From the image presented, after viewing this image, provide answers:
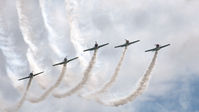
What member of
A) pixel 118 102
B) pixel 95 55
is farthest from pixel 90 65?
pixel 118 102

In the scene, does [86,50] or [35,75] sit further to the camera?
[35,75]

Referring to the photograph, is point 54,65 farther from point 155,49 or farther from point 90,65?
point 155,49

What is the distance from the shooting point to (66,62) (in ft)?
464

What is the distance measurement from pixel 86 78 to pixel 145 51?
681 inches

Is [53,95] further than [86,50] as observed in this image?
Yes

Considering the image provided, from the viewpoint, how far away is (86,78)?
14000 centimetres

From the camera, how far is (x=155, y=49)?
140 metres

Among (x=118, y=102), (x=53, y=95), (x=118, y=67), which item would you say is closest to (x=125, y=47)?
(x=118, y=67)

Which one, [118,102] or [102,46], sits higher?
[102,46]

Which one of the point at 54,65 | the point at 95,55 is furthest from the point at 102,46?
the point at 54,65

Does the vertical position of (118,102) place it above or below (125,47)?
below

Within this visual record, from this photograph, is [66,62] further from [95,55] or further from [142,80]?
[142,80]

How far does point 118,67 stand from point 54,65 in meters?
17.3

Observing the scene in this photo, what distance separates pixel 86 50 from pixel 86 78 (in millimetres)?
9033
